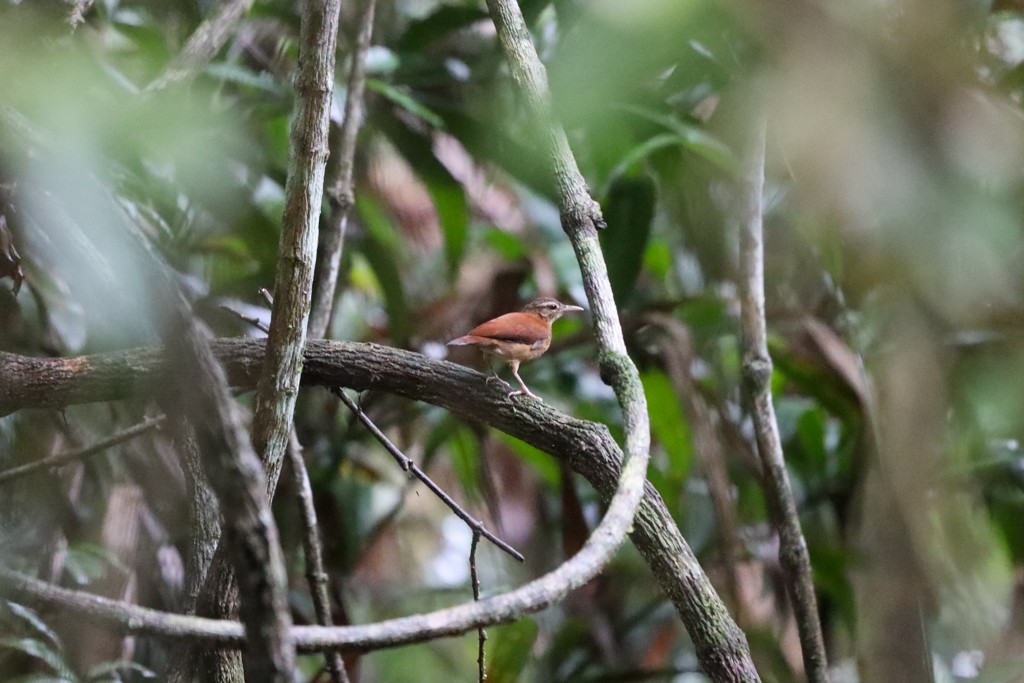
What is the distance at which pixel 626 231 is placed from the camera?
3.36 m

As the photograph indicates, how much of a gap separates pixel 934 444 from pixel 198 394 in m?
1.54

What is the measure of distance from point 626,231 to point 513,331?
1.02 meters

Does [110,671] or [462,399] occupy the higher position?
[462,399]

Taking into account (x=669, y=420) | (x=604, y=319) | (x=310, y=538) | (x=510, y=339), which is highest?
(x=669, y=420)

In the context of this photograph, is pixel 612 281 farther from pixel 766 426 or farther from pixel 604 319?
pixel 604 319

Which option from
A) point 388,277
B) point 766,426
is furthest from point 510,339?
point 388,277

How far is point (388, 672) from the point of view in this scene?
4.27 meters

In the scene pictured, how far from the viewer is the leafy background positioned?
125cm

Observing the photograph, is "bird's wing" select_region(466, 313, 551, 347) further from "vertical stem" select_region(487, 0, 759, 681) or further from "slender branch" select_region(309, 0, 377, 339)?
"vertical stem" select_region(487, 0, 759, 681)

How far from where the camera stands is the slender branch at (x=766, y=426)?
2525 millimetres

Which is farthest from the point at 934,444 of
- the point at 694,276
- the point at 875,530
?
the point at 694,276

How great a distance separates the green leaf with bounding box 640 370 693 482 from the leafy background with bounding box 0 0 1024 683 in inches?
0.5

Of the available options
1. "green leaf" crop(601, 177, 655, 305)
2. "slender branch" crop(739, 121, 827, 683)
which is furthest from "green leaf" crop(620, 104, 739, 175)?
"slender branch" crop(739, 121, 827, 683)

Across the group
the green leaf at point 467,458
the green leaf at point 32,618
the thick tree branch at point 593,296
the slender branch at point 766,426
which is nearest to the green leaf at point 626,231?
the slender branch at point 766,426
